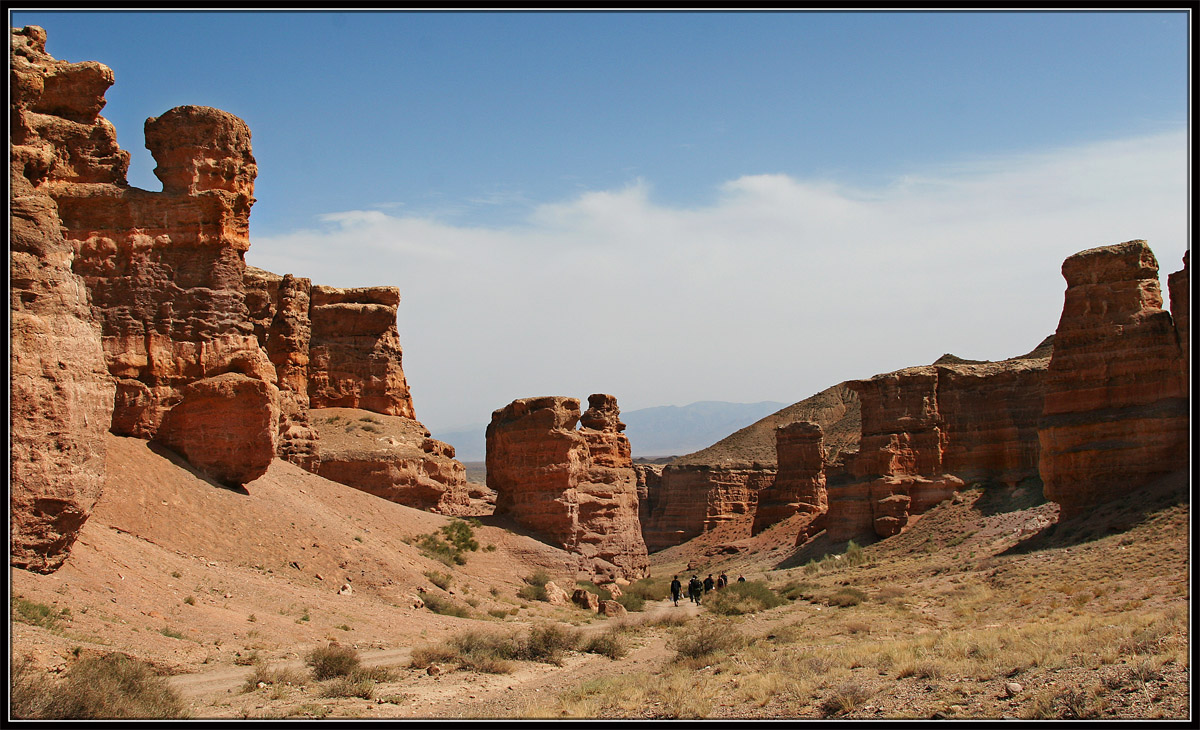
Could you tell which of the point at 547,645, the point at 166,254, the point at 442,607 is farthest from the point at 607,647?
the point at 166,254

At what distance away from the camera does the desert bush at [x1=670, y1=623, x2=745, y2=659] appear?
59.4 feet

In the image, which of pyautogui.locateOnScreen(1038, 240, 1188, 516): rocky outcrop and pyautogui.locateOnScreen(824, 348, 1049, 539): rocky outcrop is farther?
pyautogui.locateOnScreen(824, 348, 1049, 539): rocky outcrop

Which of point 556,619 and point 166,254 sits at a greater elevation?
point 166,254

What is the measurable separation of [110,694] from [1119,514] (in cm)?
2526

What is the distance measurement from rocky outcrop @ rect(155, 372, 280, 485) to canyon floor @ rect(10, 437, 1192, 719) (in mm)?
774

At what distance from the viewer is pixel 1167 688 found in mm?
9977

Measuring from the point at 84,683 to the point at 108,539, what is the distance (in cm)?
790

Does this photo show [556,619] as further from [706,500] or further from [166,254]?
[706,500]

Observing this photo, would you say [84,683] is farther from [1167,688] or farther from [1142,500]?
[1142,500]

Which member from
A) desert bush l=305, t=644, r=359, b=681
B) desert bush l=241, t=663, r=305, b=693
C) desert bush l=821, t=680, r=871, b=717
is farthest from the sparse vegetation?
desert bush l=821, t=680, r=871, b=717

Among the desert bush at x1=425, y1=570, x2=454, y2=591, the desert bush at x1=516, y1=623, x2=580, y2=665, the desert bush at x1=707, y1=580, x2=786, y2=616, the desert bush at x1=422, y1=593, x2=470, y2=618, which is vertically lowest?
the desert bush at x1=707, y1=580, x2=786, y2=616

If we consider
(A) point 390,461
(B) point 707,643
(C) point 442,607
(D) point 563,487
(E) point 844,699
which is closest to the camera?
(E) point 844,699

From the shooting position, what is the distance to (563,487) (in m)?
32.0

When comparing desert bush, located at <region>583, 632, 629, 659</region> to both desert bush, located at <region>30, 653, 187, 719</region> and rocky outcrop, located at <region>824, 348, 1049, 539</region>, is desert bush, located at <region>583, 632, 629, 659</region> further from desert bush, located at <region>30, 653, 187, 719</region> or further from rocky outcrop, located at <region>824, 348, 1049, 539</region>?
rocky outcrop, located at <region>824, 348, 1049, 539</region>
